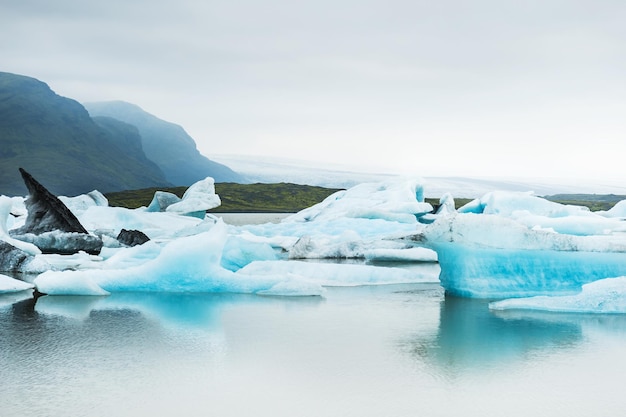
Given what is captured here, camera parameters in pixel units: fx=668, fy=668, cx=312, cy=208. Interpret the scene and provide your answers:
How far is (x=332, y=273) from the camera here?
43.3 ft

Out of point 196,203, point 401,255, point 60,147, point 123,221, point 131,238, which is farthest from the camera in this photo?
point 60,147

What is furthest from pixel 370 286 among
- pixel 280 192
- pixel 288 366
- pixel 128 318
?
pixel 280 192

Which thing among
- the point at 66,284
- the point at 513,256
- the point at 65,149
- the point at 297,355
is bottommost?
the point at 65,149

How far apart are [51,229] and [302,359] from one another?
1565 centimetres

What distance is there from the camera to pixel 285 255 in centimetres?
1928

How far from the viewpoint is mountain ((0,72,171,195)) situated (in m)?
126

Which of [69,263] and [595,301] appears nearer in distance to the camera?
[595,301]

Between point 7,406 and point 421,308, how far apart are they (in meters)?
6.48

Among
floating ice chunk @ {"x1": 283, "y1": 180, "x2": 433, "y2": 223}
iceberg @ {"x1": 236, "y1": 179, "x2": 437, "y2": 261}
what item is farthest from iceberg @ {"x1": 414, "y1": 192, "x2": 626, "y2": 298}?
floating ice chunk @ {"x1": 283, "y1": 180, "x2": 433, "y2": 223}

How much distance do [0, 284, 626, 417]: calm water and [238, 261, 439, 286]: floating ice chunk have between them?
2.18 metres

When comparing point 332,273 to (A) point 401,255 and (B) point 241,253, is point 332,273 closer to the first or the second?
(B) point 241,253

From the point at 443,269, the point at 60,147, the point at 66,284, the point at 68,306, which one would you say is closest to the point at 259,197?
the point at 60,147

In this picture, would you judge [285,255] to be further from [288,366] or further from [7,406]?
[7,406]

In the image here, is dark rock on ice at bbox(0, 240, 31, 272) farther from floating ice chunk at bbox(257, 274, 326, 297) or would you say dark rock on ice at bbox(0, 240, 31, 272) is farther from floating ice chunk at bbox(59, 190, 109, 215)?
floating ice chunk at bbox(59, 190, 109, 215)
